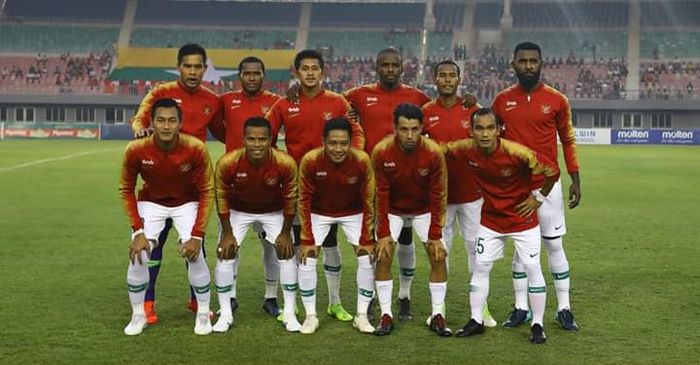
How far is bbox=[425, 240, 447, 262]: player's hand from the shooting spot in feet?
23.3

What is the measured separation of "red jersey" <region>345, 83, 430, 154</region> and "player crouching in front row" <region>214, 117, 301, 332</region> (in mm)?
1086

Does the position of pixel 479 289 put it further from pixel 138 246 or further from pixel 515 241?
pixel 138 246

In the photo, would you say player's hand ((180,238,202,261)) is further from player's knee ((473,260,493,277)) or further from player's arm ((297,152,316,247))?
player's knee ((473,260,493,277))

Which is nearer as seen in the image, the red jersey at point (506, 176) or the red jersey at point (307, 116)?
the red jersey at point (506, 176)

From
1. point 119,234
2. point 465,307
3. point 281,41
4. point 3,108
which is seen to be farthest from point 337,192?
point 281,41

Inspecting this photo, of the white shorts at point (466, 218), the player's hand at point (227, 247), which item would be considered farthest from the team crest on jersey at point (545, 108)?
the player's hand at point (227, 247)

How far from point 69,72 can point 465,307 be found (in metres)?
Result: 54.0

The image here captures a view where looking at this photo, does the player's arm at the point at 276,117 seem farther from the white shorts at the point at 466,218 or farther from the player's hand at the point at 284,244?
the white shorts at the point at 466,218

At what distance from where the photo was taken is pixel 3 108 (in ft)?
175

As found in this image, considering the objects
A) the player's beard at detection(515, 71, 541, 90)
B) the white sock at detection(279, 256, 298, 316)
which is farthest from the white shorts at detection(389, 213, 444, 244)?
the player's beard at detection(515, 71, 541, 90)

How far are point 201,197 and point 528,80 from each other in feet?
9.83

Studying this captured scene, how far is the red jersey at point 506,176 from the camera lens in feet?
22.4

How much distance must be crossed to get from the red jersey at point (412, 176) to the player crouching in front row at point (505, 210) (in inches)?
11.8

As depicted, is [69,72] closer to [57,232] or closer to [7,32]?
[7,32]
